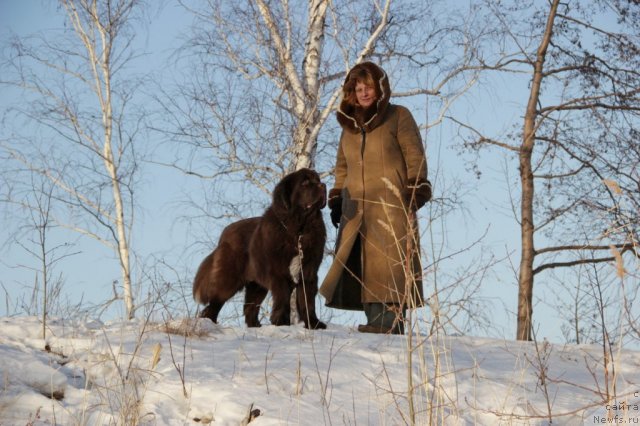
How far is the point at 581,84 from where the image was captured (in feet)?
40.2

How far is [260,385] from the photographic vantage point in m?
4.15

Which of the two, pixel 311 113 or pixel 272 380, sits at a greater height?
pixel 311 113

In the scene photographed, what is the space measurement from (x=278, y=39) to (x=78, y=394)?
8791mm

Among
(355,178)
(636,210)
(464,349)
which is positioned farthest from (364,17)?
(464,349)

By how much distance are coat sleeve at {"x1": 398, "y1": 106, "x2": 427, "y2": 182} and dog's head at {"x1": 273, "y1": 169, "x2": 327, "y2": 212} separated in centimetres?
73

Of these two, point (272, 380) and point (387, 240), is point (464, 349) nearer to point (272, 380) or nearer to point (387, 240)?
point (387, 240)

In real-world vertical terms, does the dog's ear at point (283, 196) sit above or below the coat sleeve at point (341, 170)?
below

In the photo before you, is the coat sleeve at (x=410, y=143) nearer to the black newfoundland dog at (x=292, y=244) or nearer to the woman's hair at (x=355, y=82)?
the woman's hair at (x=355, y=82)

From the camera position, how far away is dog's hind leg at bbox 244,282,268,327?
318 inches

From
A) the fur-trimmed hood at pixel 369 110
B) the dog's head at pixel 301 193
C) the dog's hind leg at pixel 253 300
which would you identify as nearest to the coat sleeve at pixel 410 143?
the fur-trimmed hood at pixel 369 110

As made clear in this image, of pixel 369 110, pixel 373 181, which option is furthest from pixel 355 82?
pixel 373 181

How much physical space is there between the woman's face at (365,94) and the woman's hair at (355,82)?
0.03m

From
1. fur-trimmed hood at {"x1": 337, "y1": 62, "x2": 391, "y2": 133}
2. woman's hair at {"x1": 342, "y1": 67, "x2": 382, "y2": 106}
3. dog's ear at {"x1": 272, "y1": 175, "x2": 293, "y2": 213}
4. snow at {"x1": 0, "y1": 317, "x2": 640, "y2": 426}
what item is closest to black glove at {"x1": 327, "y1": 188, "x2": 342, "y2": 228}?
dog's ear at {"x1": 272, "y1": 175, "x2": 293, "y2": 213}

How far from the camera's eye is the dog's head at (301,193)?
6.83m
